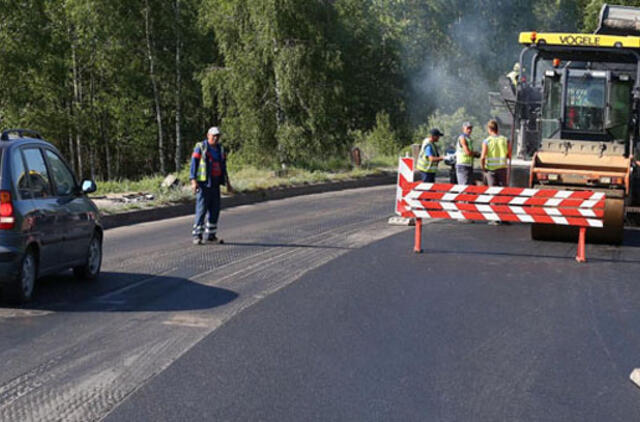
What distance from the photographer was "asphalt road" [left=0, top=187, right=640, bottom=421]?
5.96 metres

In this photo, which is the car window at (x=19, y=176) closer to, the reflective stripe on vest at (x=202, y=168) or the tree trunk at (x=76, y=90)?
the reflective stripe on vest at (x=202, y=168)

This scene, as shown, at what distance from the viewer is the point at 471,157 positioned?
17688mm

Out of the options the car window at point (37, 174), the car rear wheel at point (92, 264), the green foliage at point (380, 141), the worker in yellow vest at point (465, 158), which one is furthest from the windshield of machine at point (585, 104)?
the green foliage at point (380, 141)

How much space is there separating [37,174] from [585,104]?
34.6ft

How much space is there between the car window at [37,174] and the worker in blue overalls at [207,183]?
4.43 meters

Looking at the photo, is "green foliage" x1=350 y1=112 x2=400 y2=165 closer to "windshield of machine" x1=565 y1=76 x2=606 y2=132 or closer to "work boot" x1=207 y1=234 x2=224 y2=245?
"windshield of machine" x1=565 y1=76 x2=606 y2=132

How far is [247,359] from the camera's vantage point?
277 inches

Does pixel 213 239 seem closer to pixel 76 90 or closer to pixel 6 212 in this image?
pixel 6 212

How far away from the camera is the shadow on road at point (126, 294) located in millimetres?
9055

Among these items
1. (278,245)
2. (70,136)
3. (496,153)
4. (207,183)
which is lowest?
(278,245)

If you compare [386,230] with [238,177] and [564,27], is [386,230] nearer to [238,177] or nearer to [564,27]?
[238,177]

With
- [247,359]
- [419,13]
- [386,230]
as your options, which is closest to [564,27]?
[419,13]

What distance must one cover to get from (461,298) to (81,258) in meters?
4.09

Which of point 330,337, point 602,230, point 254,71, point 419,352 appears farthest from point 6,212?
point 254,71
